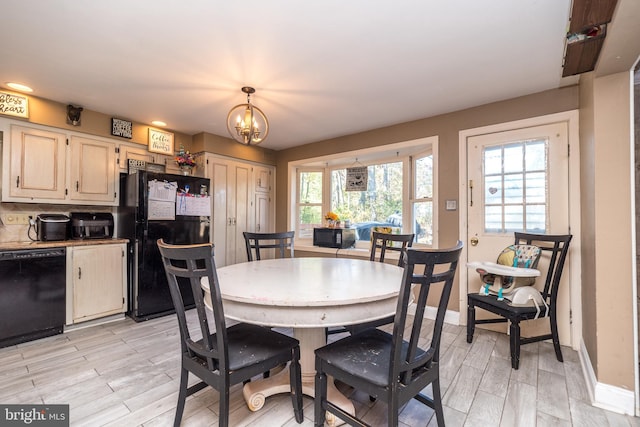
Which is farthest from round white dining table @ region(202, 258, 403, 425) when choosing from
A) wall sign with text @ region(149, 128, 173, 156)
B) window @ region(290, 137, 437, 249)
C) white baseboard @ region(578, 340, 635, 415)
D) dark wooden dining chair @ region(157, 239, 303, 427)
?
wall sign with text @ region(149, 128, 173, 156)

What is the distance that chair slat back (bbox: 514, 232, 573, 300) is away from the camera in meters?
2.30

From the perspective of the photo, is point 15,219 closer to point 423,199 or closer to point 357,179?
point 357,179

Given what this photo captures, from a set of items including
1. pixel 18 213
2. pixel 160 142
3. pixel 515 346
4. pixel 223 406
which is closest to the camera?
pixel 223 406

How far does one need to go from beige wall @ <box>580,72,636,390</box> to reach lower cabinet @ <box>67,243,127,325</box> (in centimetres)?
419

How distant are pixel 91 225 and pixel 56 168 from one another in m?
0.67

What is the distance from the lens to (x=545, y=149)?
2645 mm

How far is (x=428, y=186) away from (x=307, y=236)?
6.92 feet

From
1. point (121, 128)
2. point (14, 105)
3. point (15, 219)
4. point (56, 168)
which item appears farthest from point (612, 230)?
point (15, 219)

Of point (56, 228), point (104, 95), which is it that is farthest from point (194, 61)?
point (56, 228)

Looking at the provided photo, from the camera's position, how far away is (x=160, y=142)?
371 cm

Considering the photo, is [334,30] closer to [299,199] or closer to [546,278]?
[546,278]

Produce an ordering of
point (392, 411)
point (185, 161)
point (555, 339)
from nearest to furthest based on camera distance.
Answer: point (392, 411) < point (555, 339) < point (185, 161)

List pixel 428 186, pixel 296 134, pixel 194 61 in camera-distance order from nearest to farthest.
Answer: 1. pixel 194 61
2. pixel 428 186
3. pixel 296 134

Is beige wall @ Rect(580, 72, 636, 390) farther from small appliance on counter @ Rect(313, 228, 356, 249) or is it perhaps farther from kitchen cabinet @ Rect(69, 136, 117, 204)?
kitchen cabinet @ Rect(69, 136, 117, 204)
